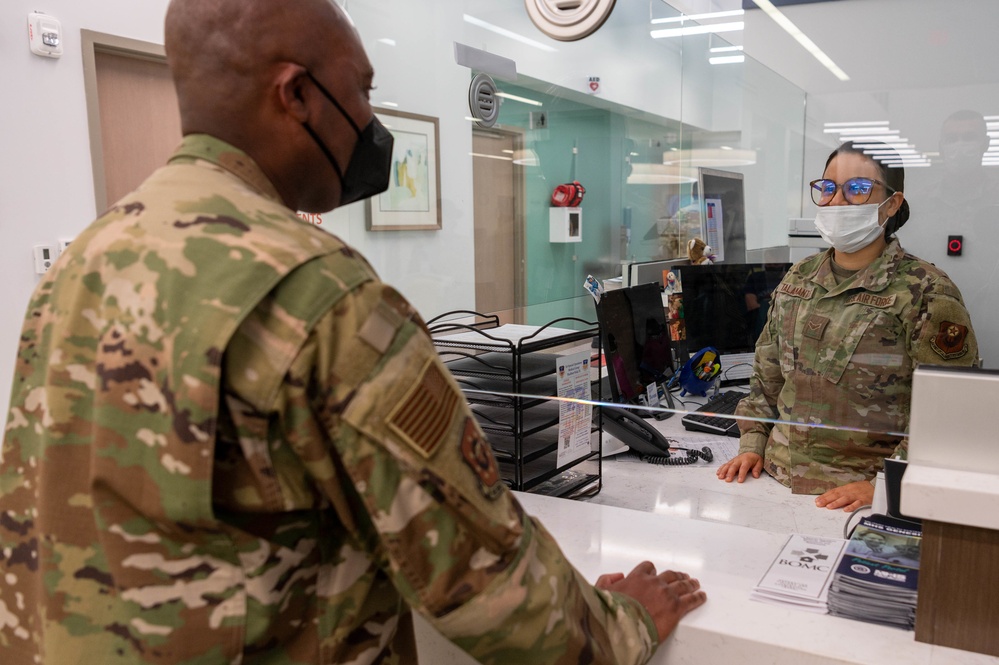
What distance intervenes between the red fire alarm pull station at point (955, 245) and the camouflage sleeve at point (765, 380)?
12.7 inches

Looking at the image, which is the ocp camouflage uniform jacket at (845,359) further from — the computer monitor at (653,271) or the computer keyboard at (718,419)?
the computer monitor at (653,271)

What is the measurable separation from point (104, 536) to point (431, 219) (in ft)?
4.26

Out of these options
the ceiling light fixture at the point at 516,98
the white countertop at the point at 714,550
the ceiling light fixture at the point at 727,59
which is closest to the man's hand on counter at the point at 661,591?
the white countertop at the point at 714,550

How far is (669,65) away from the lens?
1554mm

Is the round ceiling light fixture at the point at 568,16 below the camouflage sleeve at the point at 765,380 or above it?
above

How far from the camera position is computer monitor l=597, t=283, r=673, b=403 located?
61.9 inches

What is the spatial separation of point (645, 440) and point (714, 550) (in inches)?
20.0

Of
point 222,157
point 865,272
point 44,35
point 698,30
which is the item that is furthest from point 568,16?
point 44,35

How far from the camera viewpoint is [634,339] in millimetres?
1613

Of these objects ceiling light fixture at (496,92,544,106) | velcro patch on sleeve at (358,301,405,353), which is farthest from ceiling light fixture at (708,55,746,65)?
velcro patch on sleeve at (358,301,405,353)

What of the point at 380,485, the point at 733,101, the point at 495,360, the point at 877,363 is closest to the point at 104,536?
the point at 380,485

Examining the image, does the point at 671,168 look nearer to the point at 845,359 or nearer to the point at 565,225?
the point at 565,225

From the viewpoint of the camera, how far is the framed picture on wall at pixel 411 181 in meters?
1.80

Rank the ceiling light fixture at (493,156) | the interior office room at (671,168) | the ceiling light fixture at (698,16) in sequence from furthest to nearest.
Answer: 1. the ceiling light fixture at (493,156)
2. the ceiling light fixture at (698,16)
3. the interior office room at (671,168)
